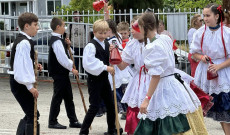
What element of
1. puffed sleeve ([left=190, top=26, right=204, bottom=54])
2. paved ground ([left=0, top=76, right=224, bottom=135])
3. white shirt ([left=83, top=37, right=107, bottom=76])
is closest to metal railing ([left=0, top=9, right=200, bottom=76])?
paved ground ([left=0, top=76, right=224, bottom=135])

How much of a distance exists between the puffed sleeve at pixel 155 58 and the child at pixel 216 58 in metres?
1.65

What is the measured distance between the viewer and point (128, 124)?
23.9 ft

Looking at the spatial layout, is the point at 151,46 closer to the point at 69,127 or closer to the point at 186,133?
the point at 186,133

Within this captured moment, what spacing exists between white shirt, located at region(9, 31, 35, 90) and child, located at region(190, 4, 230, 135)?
225 centimetres

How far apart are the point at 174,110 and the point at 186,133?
10.5 inches

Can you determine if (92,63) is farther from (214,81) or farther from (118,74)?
(214,81)

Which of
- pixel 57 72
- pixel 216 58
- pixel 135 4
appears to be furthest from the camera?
pixel 135 4

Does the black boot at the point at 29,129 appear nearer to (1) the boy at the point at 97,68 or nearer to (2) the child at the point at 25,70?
(2) the child at the point at 25,70

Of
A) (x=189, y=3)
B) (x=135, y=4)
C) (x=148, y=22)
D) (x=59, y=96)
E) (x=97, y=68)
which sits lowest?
(x=59, y=96)

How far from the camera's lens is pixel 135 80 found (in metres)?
7.12

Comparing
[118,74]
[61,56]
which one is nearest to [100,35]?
[61,56]

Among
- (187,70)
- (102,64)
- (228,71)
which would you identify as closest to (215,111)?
(228,71)

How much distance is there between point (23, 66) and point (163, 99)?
195 cm

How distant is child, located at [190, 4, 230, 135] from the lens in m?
7.16
